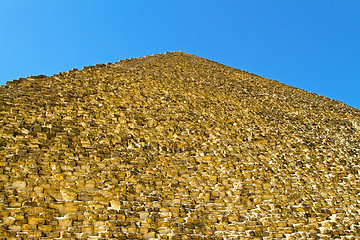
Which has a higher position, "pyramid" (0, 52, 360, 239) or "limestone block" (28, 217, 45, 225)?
"pyramid" (0, 52, 360, 239)

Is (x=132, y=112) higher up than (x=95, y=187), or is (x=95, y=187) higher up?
(x=132, y=112)

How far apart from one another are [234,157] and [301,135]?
4378 mm

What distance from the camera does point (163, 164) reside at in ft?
31.1

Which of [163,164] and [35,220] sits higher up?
[163,164]

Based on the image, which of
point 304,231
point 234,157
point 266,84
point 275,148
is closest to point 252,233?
point 304,231

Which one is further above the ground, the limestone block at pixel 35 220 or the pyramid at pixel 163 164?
the pyramid at pixel 163 164

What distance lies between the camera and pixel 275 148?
11.8 metres

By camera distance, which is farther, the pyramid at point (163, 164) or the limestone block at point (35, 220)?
the pyramid at point (163, 164)

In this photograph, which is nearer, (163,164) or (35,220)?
(35,220)

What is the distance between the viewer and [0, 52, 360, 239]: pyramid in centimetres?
703

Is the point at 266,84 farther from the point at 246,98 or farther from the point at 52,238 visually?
the point at 52,238

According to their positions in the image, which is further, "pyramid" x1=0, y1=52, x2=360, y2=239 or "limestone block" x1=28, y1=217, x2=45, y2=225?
→ "pyramid" x1=0, y1=52, x2=360, y2=239

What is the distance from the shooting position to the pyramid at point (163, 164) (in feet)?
23.1

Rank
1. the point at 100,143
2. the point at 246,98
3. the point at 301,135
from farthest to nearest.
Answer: the point at 246,98, the point at 301,135, the point at 100,143
